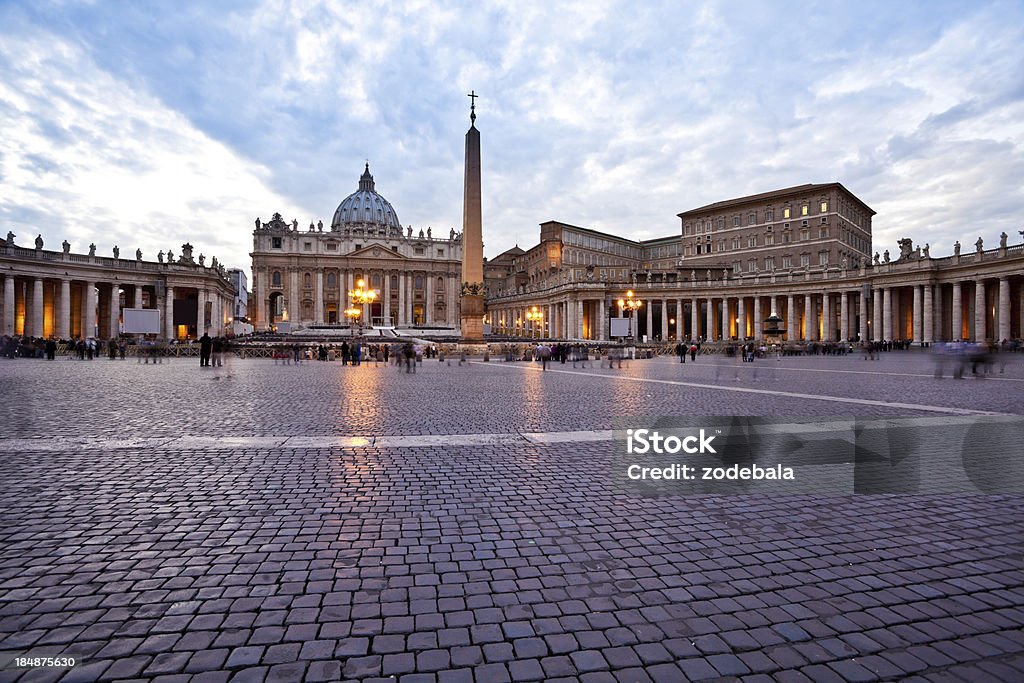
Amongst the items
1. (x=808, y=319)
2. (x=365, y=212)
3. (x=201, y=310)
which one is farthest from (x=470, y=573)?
(x=365, y=212)

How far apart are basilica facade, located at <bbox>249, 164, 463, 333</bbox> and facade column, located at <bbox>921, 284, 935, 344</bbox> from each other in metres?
64.7

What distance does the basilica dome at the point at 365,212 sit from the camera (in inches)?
4766

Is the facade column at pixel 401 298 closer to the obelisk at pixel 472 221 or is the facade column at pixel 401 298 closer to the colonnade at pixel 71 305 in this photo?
the colonnade at pixel 71 305

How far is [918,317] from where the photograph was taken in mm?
47812

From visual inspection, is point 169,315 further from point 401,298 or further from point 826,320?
point 826,320

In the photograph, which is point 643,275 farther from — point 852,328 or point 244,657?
point 244,657

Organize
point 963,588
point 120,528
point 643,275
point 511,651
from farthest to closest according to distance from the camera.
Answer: point 643,275 → point 120,528 → point 963,588 → point 511,651

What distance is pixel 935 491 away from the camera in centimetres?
522

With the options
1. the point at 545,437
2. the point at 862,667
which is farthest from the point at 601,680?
the point at 545,437

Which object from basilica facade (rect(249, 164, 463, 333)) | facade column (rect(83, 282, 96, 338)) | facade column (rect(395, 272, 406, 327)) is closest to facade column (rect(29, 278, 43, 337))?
facade column (rect(83, 282, 96, 338))

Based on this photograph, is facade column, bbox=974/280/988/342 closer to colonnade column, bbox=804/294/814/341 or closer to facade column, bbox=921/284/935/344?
facade column, bbox=921/284/935/344

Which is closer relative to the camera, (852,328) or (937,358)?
(937,358)

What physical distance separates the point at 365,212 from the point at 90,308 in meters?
72.8

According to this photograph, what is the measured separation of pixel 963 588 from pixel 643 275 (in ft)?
223
